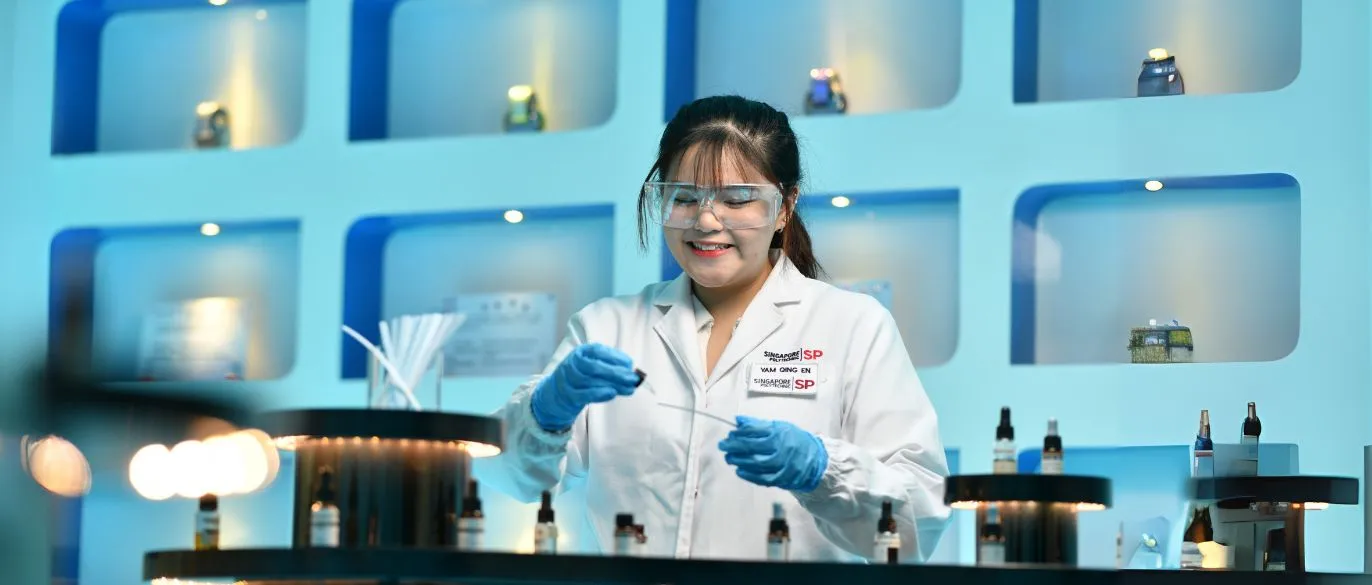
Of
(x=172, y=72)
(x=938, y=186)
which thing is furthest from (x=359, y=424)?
(x=172, y=72)

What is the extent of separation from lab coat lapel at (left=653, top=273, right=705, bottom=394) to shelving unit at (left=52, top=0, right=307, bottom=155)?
264cm

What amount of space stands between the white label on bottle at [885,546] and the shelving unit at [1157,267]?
2.17 metres

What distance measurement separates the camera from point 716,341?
2811 millimetres

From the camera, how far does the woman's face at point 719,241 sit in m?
2.68

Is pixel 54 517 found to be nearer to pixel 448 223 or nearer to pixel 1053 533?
pixel 448 223

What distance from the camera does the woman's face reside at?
106 inches

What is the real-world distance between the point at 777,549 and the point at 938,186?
7.38ft

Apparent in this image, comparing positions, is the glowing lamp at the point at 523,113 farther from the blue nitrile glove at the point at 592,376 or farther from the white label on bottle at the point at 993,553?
the white label on bottle at the point at 993,553

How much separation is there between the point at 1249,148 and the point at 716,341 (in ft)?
5.94

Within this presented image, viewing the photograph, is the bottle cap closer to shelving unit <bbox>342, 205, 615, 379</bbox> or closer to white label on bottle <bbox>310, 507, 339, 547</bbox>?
white label on bottle <bbox>310, 507, 339, 547</bbox>

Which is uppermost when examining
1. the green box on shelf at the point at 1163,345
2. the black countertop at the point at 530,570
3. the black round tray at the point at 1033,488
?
the green box on shelf at the point at 1163,345

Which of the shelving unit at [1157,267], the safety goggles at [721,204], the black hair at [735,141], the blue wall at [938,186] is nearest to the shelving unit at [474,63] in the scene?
the blue wall at [938,186]

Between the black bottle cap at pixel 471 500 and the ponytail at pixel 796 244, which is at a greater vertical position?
the ponytail at pixel 796 244

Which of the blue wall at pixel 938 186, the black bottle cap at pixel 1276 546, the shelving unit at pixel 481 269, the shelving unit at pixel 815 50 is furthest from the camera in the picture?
the shelving unit at pixel 481 269
